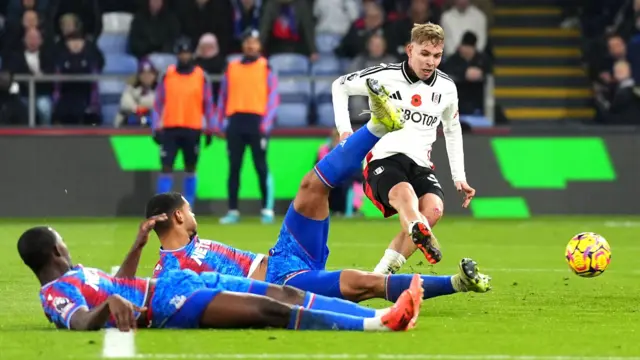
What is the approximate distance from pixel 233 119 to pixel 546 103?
20.8 ft

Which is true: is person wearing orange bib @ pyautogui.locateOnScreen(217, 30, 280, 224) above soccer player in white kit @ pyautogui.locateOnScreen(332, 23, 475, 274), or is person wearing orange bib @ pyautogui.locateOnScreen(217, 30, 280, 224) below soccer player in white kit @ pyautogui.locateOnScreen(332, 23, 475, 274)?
below

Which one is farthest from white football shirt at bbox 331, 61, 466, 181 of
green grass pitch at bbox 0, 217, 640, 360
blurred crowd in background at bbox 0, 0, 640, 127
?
blurred crowd in background at bbox 0, 0, 640, 127

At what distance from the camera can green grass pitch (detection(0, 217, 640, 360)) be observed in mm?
6852

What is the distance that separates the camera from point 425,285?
858 cm

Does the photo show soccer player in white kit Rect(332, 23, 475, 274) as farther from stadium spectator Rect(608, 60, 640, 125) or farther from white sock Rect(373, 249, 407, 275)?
stadium spectator Rect(608, 60, 640, 125)

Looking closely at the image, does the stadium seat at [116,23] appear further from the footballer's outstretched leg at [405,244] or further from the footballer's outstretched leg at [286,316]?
the footballer's outstretched leg at [286,316]

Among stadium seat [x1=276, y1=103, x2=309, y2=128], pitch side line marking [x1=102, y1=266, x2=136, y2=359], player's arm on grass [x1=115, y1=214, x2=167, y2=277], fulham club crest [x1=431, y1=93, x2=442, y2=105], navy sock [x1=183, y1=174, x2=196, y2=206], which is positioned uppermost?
fulham club crest [x1=431, y1=93, x2=442, y2=105]

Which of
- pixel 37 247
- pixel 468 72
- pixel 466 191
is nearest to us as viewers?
pixel 37 247

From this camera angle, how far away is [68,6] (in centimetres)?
2112

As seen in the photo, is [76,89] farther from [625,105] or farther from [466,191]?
[466,191]

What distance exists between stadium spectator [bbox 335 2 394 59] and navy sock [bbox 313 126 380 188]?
12393 mm

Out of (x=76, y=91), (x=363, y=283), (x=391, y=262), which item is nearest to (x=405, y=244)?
(x=391, y=262)

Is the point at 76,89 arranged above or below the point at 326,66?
below

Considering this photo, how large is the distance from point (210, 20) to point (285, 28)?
1135 millimetres
